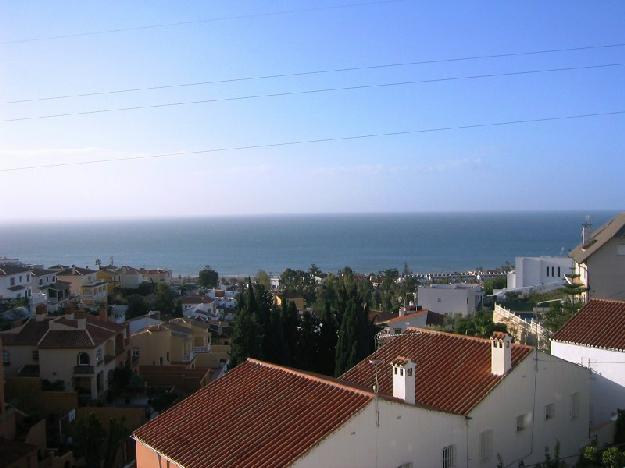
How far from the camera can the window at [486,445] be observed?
1280cm

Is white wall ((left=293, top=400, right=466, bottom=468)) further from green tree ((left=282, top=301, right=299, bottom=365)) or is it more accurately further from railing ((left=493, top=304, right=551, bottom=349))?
green tree ((left=282, top=301, right=299, bottom=365))

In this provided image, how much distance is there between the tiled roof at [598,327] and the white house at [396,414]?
1.20m

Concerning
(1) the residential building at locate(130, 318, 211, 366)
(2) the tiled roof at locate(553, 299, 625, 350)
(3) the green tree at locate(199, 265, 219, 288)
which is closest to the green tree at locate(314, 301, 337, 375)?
(2) the tiled roof at locate(553, 299, 625, 350)

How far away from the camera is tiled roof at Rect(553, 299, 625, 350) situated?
15.4 metres

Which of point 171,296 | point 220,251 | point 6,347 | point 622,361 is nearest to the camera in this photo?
point 622,361

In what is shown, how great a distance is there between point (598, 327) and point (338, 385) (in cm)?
771

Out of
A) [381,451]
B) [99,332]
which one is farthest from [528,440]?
[99,332]

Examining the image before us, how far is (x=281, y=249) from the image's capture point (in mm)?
197625

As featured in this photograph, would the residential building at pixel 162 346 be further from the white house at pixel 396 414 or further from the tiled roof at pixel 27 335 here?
the white house at pixel 396 414

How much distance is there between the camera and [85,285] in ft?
179

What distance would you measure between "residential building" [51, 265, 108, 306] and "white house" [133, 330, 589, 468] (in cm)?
3989

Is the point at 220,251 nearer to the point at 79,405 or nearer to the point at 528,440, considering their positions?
the point at 79,405

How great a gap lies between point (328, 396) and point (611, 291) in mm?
19653

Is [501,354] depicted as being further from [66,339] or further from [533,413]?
[66,339]
